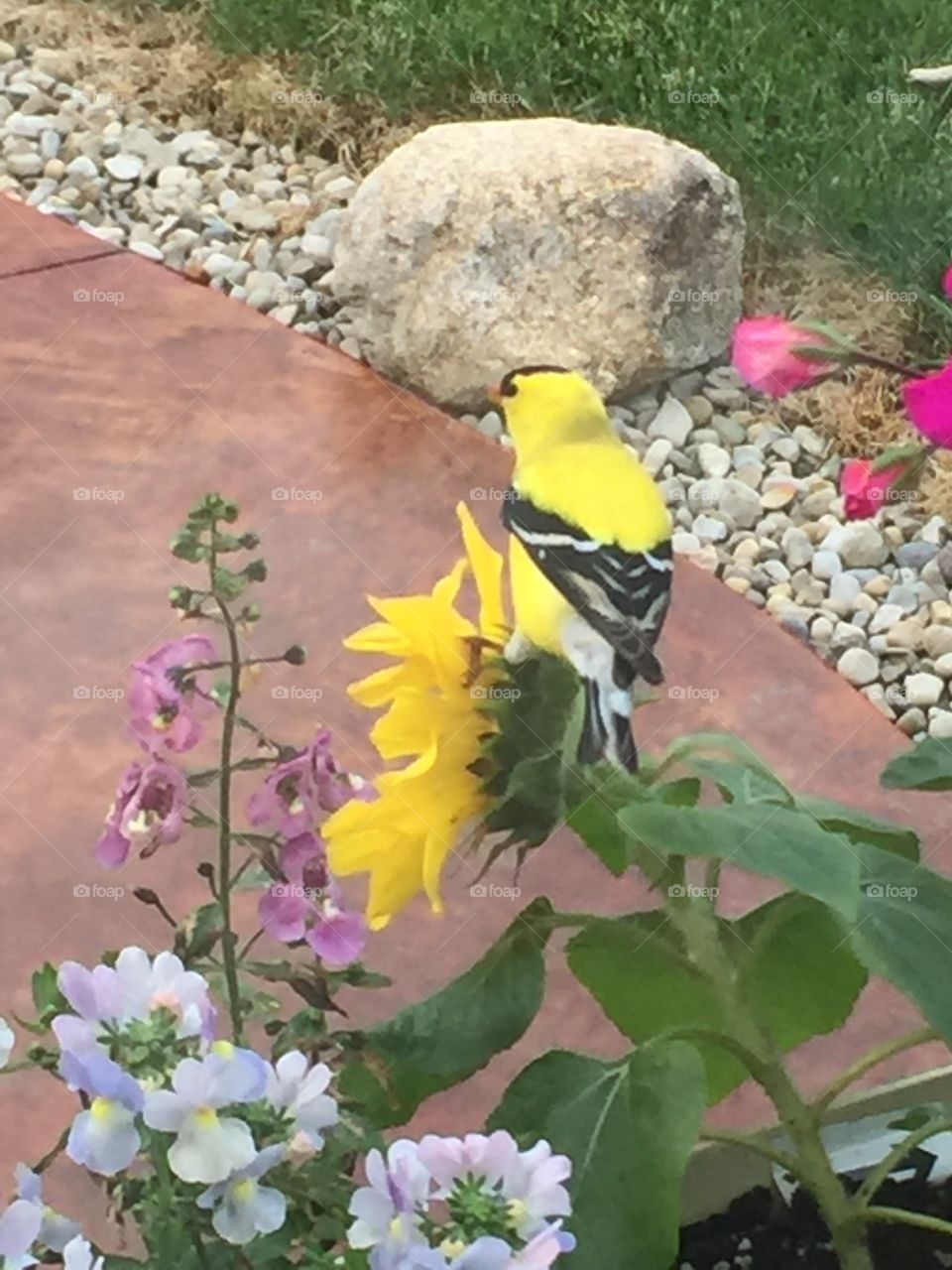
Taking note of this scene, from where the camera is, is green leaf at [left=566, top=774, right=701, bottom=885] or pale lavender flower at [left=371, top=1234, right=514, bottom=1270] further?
green leaf at [left=566, top=774, right=701, bottom=885]

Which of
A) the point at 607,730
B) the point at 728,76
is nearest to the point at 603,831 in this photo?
the point at 607,730

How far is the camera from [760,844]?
499 millimetres

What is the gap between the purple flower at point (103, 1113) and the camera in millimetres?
414

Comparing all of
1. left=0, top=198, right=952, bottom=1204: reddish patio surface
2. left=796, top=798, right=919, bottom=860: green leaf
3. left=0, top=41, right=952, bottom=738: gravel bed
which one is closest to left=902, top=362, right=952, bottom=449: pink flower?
left=796, top=798, right=919, bottom=860: green leaf

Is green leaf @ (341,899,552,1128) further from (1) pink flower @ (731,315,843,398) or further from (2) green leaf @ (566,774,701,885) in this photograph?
(1) pink flower @ (731,315,843,398)

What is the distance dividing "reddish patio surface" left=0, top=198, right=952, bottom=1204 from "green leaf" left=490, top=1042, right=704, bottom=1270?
33 cm

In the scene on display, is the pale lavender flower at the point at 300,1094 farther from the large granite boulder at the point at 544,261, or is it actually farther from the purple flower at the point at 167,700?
the large granite boulder at the point at 544,261

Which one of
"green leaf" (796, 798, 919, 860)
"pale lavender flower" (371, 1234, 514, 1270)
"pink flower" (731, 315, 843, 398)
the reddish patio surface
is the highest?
"pink flower" (731, 315, 843, 398)

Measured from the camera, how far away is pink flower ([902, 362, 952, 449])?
464 millimetres

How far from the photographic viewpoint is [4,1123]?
3.08ft

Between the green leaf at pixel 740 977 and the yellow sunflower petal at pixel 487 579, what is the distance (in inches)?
4.8

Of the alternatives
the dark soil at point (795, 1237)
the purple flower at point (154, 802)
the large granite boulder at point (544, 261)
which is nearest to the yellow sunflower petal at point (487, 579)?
the purple flower at point (154, 802)

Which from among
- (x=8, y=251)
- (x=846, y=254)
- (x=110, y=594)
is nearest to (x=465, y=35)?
(x=846, y=254)

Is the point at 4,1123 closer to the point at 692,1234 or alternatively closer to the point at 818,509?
the point at 692,1234
